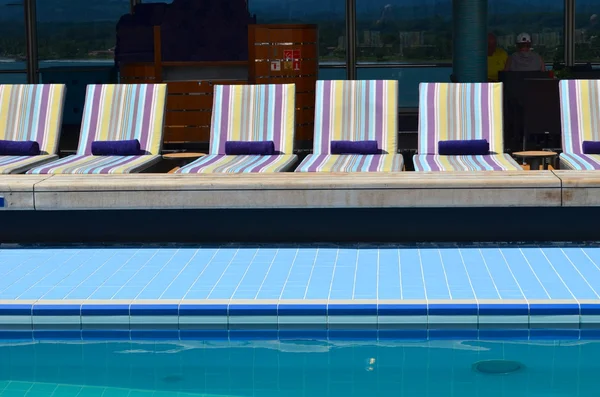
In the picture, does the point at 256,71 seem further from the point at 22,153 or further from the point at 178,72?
the point at 22,153

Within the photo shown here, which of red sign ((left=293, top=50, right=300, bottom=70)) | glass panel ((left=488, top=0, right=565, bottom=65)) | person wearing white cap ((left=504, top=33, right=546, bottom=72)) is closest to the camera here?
red sign ((left=293, top=50, right=300, bottom=70))

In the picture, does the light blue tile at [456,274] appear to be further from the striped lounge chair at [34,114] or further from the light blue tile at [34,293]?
the striped lounge chair at [34,114]

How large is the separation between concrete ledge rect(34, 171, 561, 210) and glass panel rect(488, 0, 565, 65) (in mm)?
17738

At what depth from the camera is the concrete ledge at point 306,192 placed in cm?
623

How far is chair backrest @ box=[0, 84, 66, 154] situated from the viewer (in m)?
8.47

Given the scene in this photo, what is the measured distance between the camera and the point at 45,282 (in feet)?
18.7

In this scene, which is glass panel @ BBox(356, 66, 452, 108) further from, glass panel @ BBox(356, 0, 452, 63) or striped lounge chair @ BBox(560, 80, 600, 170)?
striped lounge chair @ BBox(560, 80, 600, 170)

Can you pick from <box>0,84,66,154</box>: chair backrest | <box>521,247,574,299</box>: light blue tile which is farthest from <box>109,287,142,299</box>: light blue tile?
<box>0,84,66,154</box>: chair backrest

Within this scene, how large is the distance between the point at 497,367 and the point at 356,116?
399 cm

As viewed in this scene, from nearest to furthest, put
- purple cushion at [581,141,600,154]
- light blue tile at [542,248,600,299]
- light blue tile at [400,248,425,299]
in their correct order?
light blue tile at [542,248,600,299]
light blue tile at [400,248,425,299]
purple cushion at [581,141,600,154]

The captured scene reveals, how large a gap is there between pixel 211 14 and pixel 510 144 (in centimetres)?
401

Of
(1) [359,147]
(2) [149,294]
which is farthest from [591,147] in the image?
(2) [149,294]

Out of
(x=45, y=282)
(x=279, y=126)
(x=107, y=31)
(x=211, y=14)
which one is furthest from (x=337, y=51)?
(x=45, y=282)

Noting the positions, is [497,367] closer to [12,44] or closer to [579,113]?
[579,113]
